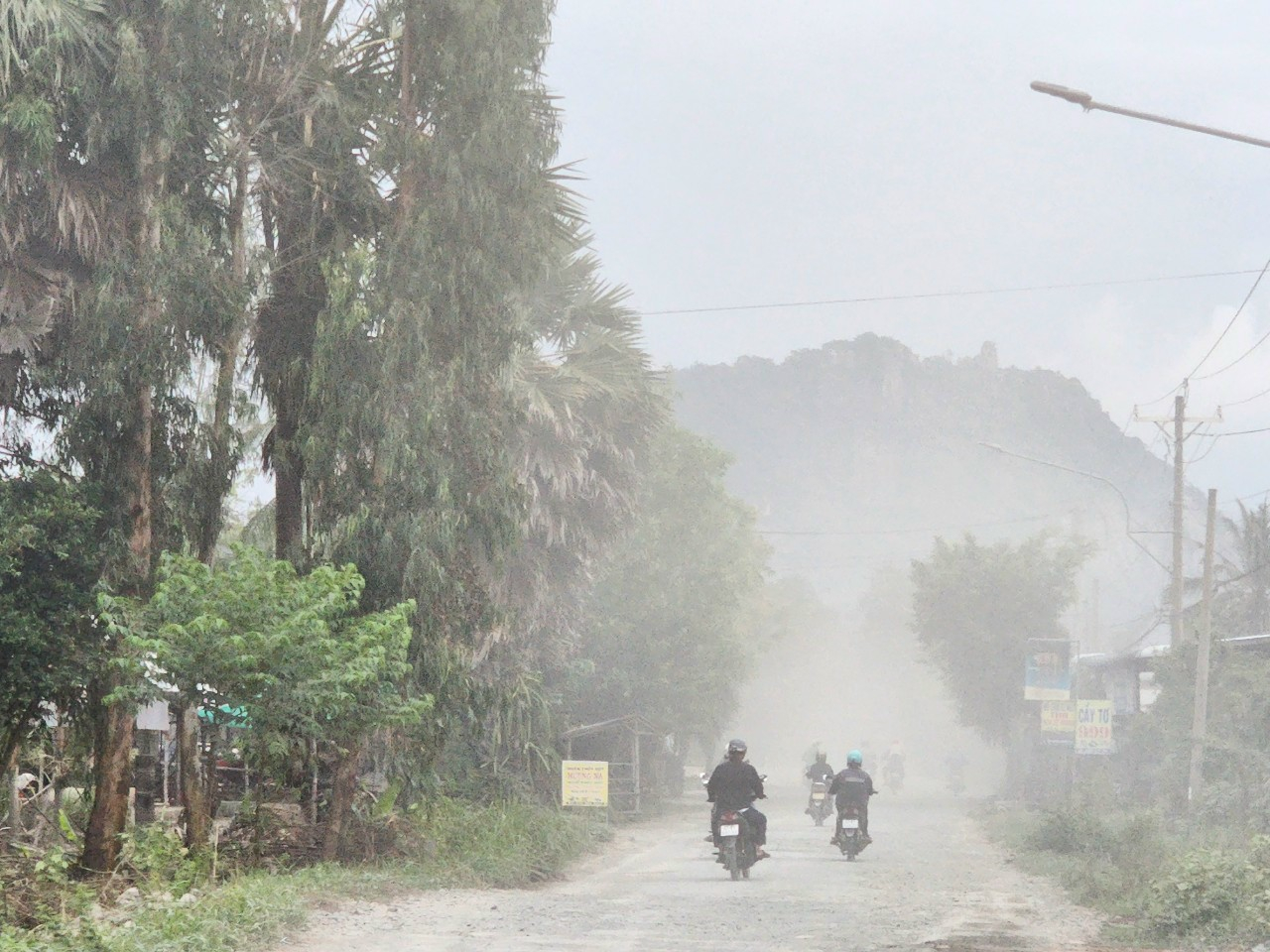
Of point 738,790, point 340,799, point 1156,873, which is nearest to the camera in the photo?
point 1156,873

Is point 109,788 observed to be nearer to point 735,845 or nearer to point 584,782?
point 735,845

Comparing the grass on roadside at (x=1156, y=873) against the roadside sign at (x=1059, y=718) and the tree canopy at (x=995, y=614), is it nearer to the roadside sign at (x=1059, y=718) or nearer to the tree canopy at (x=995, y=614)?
the roadside sign at (x=1059, y=718)

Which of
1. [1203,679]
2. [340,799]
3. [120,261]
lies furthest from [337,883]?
[1203,679]

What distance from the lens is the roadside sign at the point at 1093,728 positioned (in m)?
33.6

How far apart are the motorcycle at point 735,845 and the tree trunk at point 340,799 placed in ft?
14.1

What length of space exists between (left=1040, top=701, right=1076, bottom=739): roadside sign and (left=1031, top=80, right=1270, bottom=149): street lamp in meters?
24.2

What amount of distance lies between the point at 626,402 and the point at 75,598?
15438mm

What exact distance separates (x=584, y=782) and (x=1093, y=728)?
11.1 meters

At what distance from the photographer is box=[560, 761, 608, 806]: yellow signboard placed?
96.7ft

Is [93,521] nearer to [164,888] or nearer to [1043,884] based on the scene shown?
[164,888]

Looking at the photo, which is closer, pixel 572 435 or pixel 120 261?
pixel 120 261

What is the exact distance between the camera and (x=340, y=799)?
18688 millimetres

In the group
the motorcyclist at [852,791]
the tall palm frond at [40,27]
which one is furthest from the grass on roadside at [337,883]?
the tall palm frond at [40,27]

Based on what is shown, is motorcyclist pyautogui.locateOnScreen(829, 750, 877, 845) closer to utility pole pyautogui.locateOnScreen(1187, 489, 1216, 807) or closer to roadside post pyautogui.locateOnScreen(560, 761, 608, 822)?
utility pole pyautogui.locateOnScreen(1187, 489, 1216, 807)
